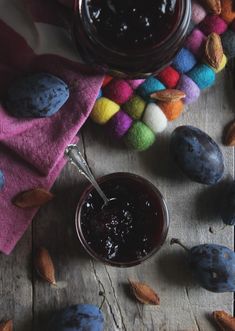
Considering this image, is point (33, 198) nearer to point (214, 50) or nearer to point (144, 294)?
point (144, 294)

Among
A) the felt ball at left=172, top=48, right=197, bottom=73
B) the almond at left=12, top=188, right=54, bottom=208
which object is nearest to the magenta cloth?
the almond at left=12, top=188, right=54, bottom=208

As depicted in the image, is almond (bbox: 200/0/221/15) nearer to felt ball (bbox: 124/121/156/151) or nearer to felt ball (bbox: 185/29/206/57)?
felt ball (bbox: 185/29/206/57)

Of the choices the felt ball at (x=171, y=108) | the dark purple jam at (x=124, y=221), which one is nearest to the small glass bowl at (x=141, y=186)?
the dark purple jam at (x=124, y=221)

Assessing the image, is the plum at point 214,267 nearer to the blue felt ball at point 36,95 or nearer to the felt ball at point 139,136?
the felt ball at point 139,136

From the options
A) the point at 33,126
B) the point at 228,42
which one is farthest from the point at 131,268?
the point at 228,42

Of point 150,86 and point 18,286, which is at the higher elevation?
point 150,86

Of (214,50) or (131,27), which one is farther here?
(214,50)

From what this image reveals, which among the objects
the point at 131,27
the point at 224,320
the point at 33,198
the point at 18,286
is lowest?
the point at 224,320
